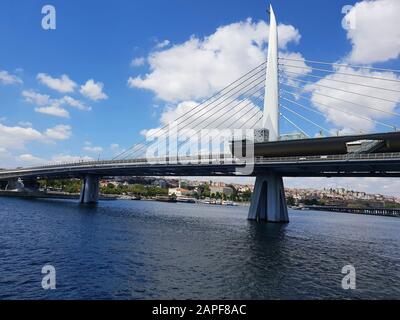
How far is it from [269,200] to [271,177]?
4.02 metres

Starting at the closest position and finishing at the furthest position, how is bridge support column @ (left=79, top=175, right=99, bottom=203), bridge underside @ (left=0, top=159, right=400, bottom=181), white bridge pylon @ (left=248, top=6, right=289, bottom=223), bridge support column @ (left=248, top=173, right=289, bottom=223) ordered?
bridge underside @ (left=0, top=159, right=400, bottom=181), white bridge pylon @ (left=248, top=6, right=289, bottom=223), bridge support column @ (left=248, top=173, right=289, bottom=223), bridge support column @ (left=79, top=175, right=99, bottom=203)

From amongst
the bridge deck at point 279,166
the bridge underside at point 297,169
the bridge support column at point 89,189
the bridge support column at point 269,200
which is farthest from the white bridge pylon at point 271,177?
the bridge support column at point 89,189

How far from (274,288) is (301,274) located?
4737 millimetres

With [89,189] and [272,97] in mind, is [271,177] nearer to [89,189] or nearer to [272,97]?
[272,97]

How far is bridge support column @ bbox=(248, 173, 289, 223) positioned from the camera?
6425cm

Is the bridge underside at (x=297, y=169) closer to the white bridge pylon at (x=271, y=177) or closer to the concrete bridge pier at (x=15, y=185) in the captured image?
the white bridge pylon at (x=271, y=177)

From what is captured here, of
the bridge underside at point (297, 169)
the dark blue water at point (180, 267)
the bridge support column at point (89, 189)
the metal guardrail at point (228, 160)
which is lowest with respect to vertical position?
the dark blue water at point (180, 267)

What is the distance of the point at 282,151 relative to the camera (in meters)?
61.5

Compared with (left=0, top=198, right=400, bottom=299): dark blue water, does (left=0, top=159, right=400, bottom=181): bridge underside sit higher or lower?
Result: higher

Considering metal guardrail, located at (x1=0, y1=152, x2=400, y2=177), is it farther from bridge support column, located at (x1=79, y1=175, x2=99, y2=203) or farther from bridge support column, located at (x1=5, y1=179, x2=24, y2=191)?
bridge support column, located at (x1=5, y1=179, x2=24, y2=191)

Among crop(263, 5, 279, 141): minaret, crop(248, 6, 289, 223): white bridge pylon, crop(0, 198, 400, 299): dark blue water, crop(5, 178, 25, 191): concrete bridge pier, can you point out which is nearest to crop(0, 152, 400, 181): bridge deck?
crop(248, 6, 289, 223): white bridge pylon

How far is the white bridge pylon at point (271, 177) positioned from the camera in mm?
59781

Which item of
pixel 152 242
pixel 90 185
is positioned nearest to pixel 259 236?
pixel 152 242
